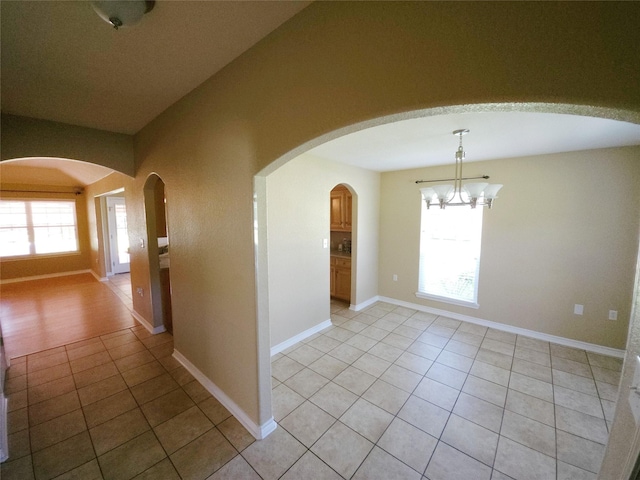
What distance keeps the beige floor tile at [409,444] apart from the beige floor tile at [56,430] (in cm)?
230

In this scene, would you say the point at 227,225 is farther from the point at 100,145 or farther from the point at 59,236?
the point at 59,236

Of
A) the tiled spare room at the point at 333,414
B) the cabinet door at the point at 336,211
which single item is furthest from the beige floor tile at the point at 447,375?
the cabinet door at the point at 336,211

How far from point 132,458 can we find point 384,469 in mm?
1683

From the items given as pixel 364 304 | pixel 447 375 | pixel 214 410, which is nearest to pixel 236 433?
pixel 214 410

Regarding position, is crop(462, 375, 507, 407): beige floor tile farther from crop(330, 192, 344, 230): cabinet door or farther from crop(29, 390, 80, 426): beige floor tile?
crop(29, 390, 80, 426): beige floor tile

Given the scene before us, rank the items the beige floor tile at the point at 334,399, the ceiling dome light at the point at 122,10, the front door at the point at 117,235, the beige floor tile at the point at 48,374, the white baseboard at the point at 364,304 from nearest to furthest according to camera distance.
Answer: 1. the ceiling dome light at the point at 122,10
2. the beige floor tile at the point at 334,399
3. the beige floor tile at the point at 48,374
4. the white baseboard at the point at 364,304
5. the front door at the point at 117,235

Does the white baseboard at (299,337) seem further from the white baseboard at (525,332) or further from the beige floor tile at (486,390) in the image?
the beige floor tile at (486,390)

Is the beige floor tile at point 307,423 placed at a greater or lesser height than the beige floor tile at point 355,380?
lesser

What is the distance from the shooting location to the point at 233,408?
205 cm

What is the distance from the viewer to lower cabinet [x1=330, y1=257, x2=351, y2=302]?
4523mm

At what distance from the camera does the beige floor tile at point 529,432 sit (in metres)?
1.78

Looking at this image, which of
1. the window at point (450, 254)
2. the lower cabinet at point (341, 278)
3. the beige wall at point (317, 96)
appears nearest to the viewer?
the beige wall at point (317, 96)

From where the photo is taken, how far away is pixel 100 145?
9.34 feet

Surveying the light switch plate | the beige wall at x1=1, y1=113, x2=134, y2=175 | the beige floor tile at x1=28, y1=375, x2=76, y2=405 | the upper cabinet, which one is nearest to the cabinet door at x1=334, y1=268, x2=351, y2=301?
the upper cabinet
